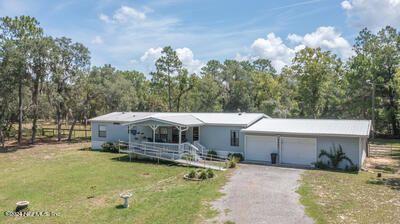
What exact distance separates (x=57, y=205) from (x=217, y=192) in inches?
267

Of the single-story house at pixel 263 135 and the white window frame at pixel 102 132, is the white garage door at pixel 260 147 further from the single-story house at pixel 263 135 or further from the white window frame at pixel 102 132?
the white window frame at pixel 102 132

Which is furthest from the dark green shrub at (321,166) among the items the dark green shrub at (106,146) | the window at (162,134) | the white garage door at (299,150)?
the dark green shrub at (106,146)

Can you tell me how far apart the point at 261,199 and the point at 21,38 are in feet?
100

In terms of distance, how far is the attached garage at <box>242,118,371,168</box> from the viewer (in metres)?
16.4

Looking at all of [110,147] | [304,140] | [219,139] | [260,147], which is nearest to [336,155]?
[304,140]

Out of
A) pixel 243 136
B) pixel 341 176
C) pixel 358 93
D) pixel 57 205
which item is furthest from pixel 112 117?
pixel 358 93

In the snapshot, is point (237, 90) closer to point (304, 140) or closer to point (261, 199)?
point (304, 140)

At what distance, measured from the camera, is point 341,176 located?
1483cm

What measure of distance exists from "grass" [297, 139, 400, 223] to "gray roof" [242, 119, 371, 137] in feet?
8.00

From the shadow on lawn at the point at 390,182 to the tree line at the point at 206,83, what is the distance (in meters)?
10.8

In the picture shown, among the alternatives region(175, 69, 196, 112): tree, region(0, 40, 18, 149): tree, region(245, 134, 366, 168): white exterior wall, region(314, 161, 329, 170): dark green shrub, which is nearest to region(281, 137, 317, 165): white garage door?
region(245, 134, 366, 168): white exterior wall

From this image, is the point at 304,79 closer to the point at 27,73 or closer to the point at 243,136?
the point at 243,136

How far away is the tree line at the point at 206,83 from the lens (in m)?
28.0

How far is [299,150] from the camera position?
59.1 feet
